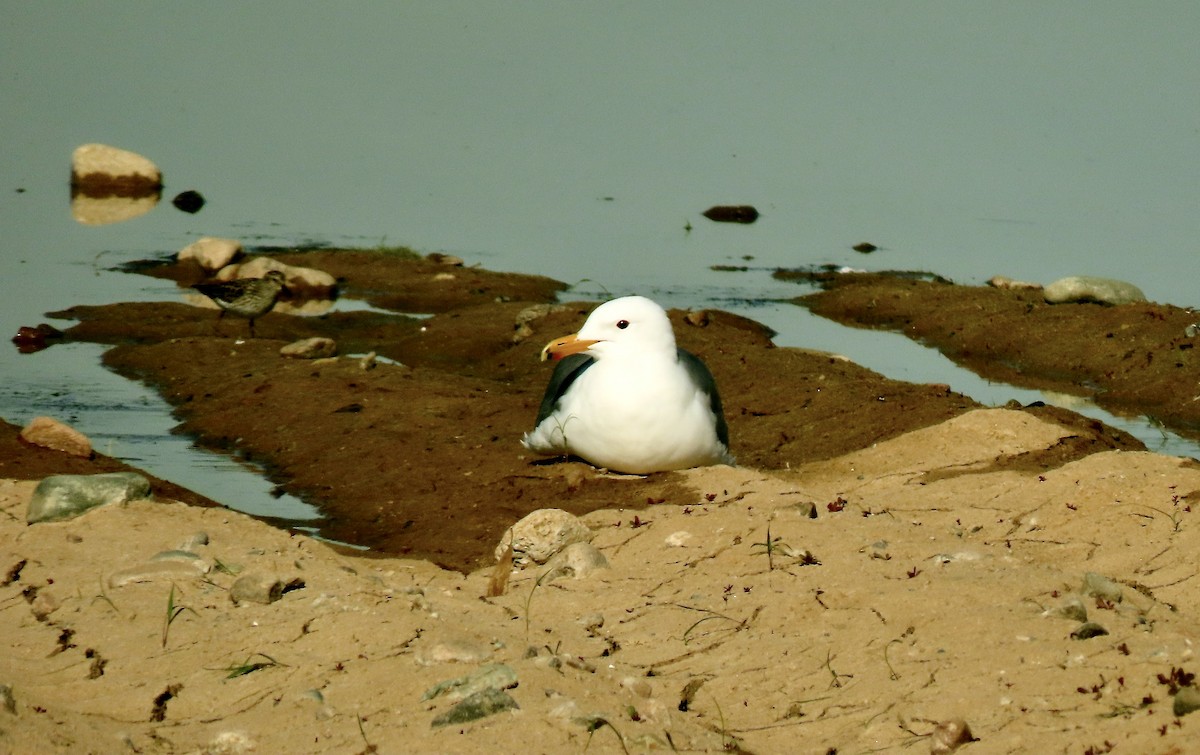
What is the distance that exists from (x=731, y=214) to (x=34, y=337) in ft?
41.3

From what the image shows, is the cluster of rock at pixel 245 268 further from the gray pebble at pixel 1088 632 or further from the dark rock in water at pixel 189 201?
the gray pebble at pixel 1088 632

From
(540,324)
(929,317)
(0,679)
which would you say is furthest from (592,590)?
(929,317)

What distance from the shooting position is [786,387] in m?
12.8

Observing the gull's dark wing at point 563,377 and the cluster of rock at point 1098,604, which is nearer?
the cluster of rock at point 1098,604

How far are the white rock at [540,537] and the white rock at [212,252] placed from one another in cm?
1217

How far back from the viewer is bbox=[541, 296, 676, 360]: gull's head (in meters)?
8.98

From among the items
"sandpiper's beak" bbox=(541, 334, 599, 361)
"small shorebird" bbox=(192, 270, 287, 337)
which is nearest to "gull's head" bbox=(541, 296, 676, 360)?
"sandpiper's beak" bbox=(541, 334, 599, 361)

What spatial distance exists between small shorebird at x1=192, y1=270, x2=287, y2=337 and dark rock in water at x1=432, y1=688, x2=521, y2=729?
10599 mm

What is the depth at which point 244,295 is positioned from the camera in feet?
51.1

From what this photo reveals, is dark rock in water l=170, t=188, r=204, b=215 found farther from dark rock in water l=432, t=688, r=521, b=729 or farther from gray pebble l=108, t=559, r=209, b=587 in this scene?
dark rock in water l=432, t=688, r=521, b=729

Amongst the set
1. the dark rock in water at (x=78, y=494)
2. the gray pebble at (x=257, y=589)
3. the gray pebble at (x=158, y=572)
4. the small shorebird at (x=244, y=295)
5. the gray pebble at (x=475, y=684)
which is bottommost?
the small shorebird at (x=244, y=295)

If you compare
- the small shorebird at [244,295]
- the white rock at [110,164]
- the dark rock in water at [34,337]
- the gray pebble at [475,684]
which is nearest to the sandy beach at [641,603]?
the gray pebble at [475,684]

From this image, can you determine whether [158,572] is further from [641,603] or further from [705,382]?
[705,382]

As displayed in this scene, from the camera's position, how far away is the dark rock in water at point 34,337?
14.7m
